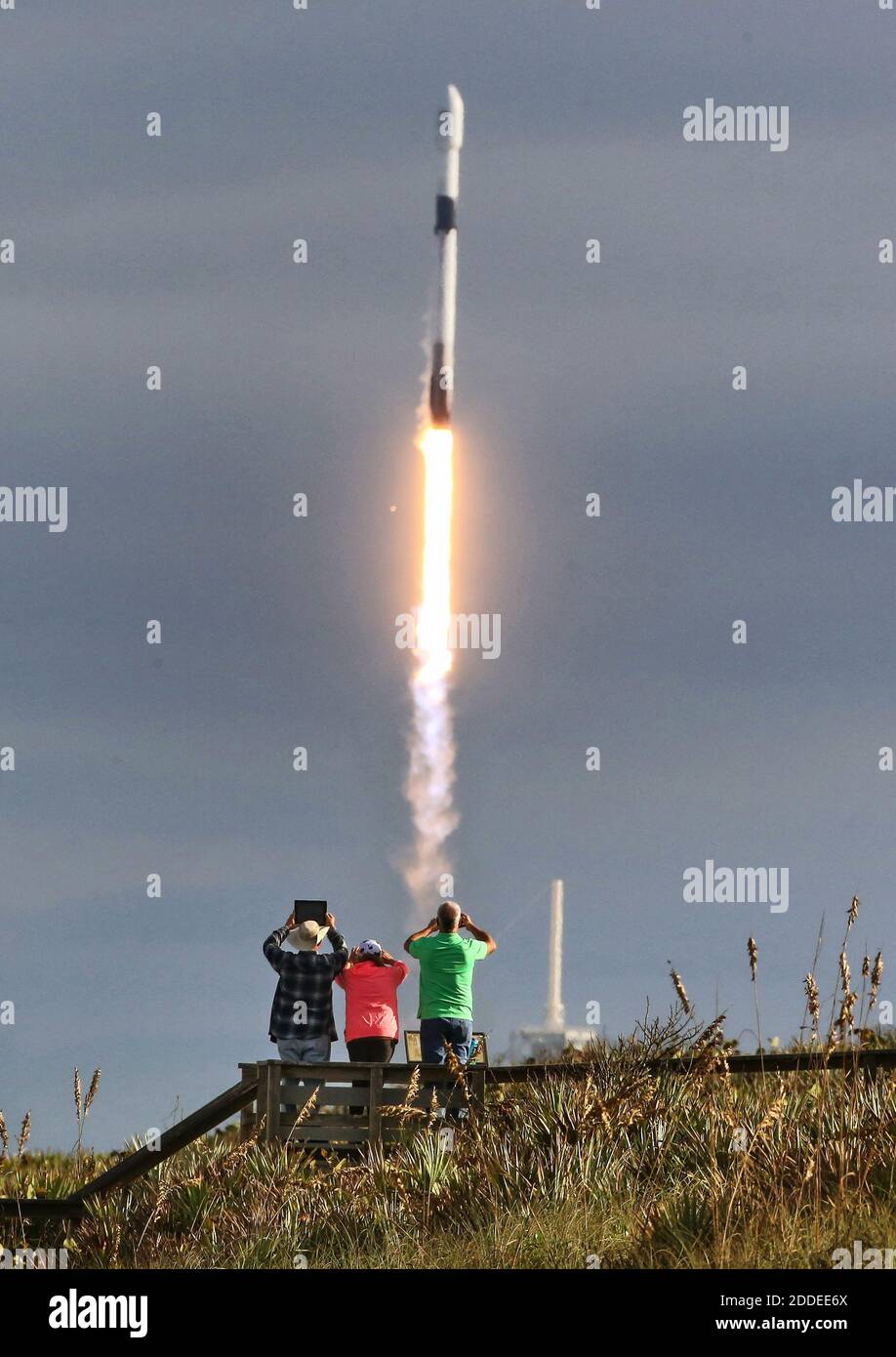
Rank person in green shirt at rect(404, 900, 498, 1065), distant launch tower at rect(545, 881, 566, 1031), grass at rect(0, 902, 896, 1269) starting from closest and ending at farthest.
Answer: grass at rect(0, 902, 896, 1269) → person in green shirt at rect(404, 900, 498, 1065) → distant launch tower at rect(545, 881, 566, 1031)

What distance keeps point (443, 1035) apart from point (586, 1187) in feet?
14.3

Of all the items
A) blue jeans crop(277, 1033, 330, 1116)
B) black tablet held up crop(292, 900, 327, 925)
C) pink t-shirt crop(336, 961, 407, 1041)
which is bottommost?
blue jeans crop(277, 1033, 330, 1116)

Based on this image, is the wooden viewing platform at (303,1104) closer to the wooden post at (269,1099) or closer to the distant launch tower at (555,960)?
the wooden post at (269,1099)

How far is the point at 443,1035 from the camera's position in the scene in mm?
19078

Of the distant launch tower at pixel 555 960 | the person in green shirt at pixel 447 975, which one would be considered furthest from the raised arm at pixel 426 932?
the distant launch tower at pixel 555 960

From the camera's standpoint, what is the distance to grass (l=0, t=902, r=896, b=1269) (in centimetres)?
1195

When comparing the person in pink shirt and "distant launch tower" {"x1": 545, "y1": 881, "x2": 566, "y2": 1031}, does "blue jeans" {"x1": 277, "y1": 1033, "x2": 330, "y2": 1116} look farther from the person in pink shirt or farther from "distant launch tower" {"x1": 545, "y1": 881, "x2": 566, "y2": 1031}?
"distant launch tower" {"x1": 545, "y1": 881, "x2": 566, "y2": 1031}

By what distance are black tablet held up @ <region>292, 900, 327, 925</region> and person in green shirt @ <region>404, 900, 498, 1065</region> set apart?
0.89 meters

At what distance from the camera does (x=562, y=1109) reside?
16.6m

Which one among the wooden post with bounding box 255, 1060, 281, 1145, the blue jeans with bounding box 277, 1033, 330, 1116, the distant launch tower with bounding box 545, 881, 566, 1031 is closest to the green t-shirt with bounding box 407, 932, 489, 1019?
the blue jeans with bounding box 277, 1033, 330, 1116
